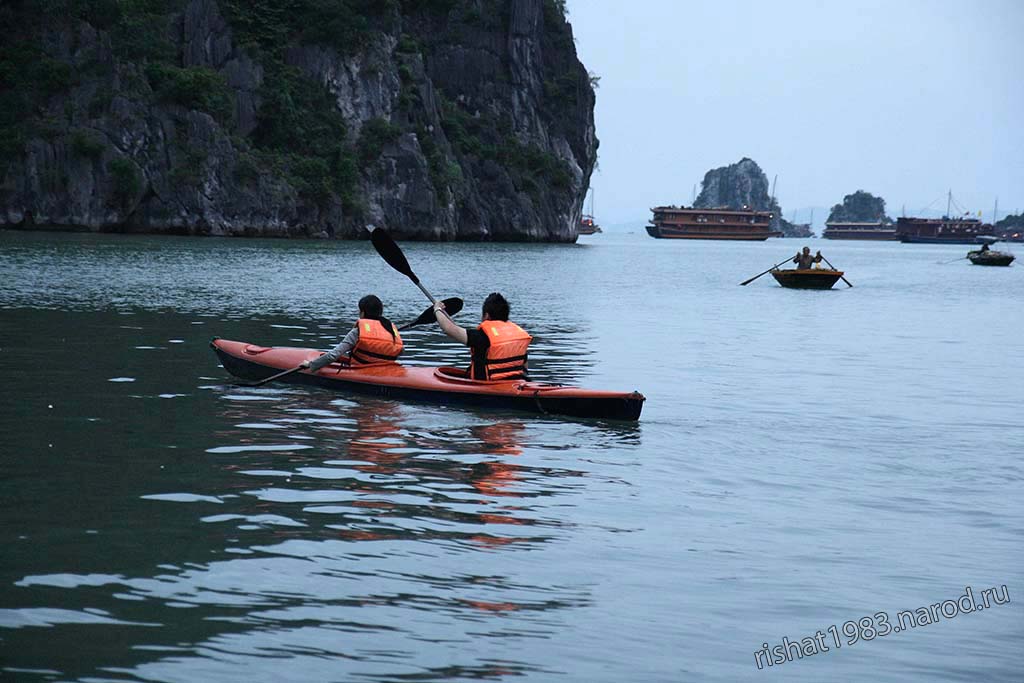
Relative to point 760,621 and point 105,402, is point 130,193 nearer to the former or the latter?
point 105,402

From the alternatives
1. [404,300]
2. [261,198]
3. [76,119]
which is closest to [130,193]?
[76,119]

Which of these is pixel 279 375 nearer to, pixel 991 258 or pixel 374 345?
pixel 374 345

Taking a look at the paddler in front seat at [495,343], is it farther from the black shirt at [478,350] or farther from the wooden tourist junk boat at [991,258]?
the wooden tourist junk boat at [991,258]

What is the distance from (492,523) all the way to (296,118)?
79.2 metres

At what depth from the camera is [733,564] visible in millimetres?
7484

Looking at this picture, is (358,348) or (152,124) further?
(152,124)

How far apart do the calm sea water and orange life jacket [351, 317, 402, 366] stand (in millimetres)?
593

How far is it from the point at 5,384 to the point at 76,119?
60.8m

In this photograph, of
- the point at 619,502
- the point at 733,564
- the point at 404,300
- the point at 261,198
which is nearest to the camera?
the point at 733,564

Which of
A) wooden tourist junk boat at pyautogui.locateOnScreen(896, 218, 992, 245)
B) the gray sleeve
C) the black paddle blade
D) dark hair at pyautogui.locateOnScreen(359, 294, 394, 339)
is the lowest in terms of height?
the gray sleeve

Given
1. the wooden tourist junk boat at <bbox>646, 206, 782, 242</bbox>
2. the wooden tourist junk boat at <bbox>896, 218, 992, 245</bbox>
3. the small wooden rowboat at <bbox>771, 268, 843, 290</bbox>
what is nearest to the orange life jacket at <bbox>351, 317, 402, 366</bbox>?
the small wooden rowboat at <bbox>771, 268, 843, 290</bbox>

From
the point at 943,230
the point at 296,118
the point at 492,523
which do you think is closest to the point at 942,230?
the point at 943,230

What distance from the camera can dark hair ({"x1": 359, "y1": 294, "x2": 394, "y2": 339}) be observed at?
1364cm

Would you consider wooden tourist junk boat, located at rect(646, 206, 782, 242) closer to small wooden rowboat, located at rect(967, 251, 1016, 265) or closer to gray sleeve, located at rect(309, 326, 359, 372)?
small wooden rowboat, located at rect(967, 251, 1016, 265)
